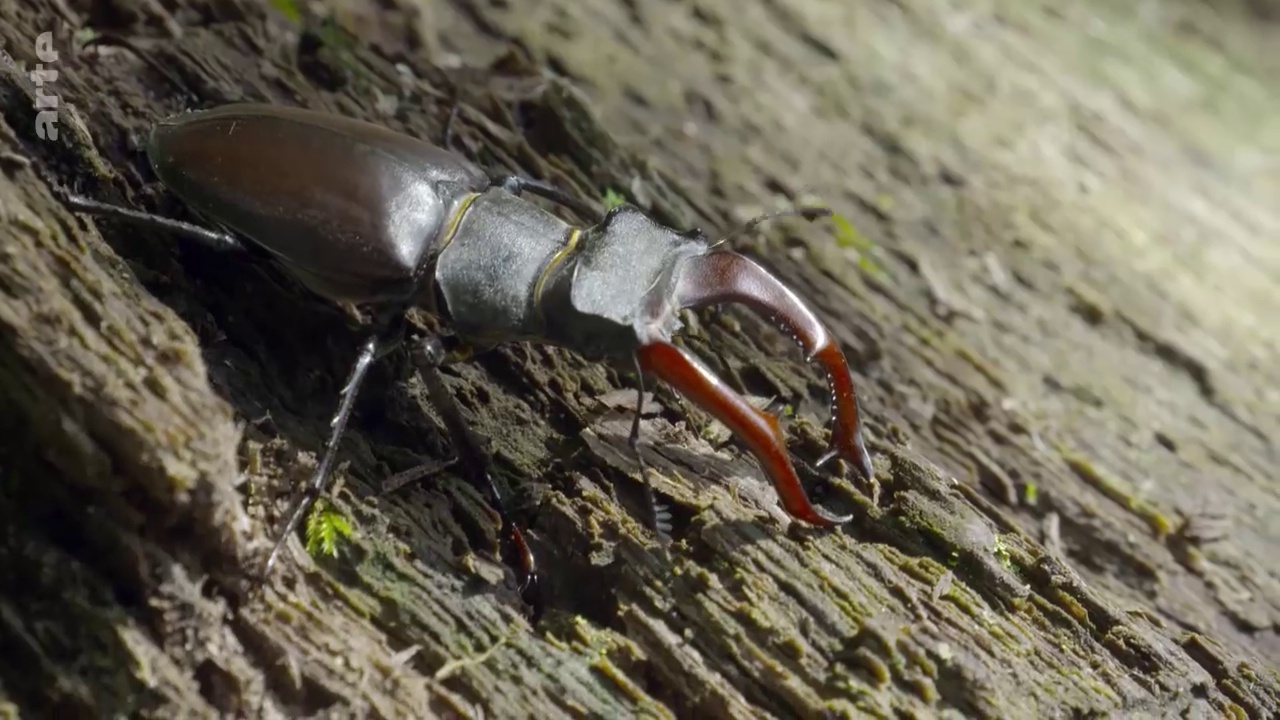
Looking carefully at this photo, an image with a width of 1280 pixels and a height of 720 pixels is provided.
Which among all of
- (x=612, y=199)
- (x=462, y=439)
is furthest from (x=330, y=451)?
(x=612, y=199)

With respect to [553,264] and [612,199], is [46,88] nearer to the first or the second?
[553,264]

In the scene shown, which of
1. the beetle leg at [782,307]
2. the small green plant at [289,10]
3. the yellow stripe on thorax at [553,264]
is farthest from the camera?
the small green plant at [289,10]

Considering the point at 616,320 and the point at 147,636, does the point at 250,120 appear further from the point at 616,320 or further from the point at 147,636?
the point at 147,636

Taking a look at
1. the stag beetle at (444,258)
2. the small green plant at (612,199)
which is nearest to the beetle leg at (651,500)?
the stag beetle at (444,258)

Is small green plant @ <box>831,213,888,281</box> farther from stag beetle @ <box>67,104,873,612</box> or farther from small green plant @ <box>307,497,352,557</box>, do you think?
small green plant @ <box>307,497,352,557</box>

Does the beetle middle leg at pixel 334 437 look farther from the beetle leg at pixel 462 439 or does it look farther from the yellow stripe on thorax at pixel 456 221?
the yellow stripe on thorax at pixel 456 221

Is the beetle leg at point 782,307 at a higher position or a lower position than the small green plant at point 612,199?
higher

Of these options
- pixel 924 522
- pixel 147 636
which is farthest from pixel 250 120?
pixel 924 522
